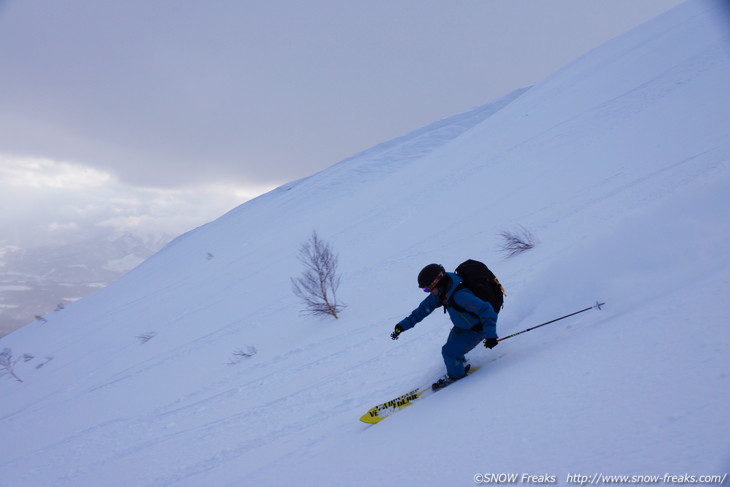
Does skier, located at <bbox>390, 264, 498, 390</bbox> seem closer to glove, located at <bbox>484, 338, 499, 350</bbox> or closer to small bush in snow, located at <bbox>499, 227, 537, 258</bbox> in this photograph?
glove, located at <bbox>484, 338, 499, 350</bbox>

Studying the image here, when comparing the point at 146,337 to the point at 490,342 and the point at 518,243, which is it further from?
the point at 490,342

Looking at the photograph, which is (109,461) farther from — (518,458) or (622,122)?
(622,122)

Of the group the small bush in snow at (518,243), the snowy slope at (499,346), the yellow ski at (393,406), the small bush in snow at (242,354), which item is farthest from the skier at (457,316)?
the small bush in snow at (242,354)

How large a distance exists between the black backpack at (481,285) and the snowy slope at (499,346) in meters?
0.55

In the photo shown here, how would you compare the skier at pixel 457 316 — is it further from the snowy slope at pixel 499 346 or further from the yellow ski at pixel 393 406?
the snowy slope at pixel 499 346

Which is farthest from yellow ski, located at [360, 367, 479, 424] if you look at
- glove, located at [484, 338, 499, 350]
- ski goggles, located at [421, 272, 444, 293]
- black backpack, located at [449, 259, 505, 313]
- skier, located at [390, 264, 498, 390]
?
ski goggles, located at [421, 272, 444, 293]

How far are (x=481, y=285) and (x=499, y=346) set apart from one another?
0.90 metres

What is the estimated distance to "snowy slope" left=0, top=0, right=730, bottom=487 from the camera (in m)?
1.88

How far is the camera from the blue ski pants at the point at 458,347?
3.50 meters

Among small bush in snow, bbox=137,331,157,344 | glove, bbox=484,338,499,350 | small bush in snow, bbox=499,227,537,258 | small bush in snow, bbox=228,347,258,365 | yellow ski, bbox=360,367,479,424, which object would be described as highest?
small bush in snow, bbox=137,331,157,344

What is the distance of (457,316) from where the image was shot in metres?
3.43

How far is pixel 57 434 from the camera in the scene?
9.59 metres

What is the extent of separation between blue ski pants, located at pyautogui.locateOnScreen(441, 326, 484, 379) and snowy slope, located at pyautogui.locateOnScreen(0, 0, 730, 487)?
0.26m

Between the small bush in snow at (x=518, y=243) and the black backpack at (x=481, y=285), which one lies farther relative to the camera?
the small bush in snow at (x=518, y=243)
